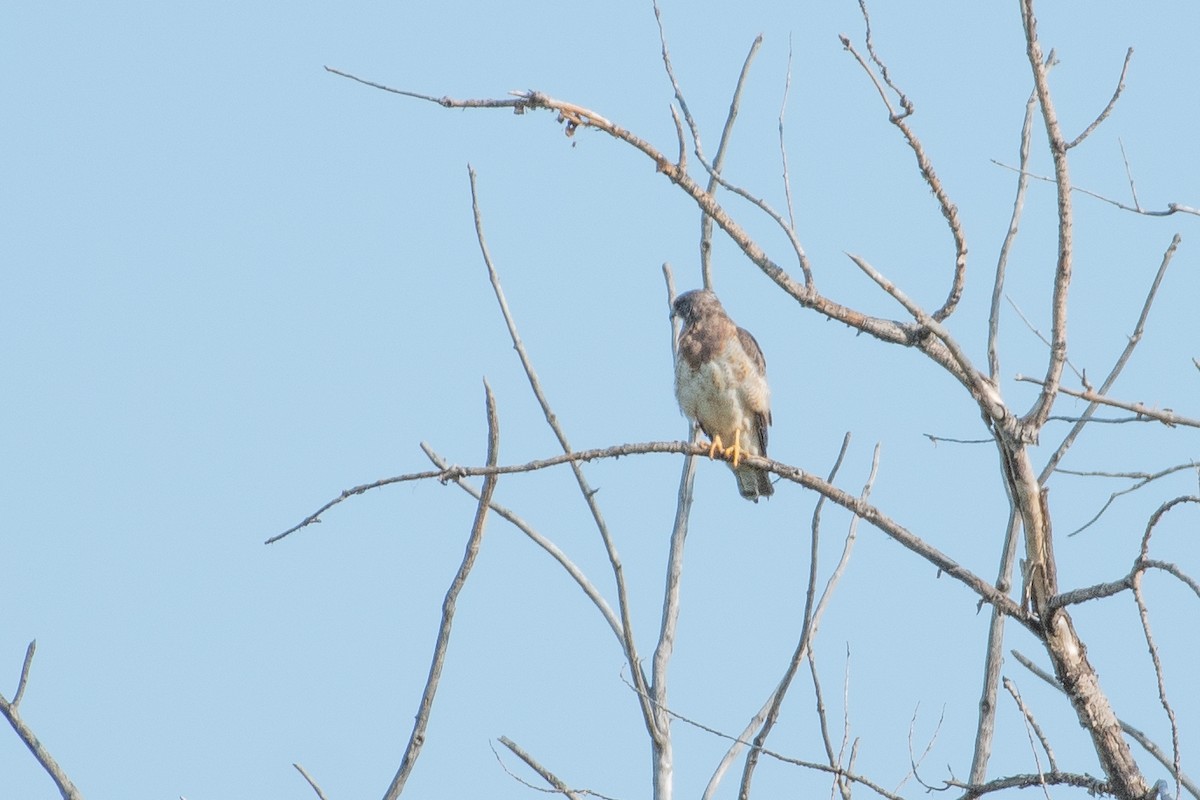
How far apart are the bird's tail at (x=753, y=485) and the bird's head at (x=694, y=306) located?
39.1 inches

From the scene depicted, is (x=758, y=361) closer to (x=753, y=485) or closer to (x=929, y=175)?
(x=753, y=485)

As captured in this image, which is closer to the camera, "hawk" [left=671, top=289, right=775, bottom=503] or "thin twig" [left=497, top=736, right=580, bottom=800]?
"thin twig" [left=497, top=736, right=580, bottom=800]

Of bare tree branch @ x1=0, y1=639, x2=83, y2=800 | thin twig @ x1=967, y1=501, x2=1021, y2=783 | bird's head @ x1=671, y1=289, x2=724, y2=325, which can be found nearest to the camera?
bare tree branch @ x1=0, y1=639, x2=83, y2=800

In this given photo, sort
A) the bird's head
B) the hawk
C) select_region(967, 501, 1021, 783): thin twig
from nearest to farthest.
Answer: select_region(967, 501, 1021, 783): thin twig → the hawk → the bird's head

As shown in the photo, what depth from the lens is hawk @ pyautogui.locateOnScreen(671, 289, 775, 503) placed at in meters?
7.89

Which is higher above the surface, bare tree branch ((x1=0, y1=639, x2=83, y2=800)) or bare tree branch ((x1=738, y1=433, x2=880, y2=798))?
bare tree branch ((x1=738, y1=433, x2=880, y2=798))

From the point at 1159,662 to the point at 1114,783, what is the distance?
0.66 metres

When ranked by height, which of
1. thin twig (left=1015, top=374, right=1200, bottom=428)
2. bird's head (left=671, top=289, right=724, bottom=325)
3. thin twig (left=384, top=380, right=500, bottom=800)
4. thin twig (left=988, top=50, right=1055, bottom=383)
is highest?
bird's head (left=671, top=289, right=724, bottom=325)

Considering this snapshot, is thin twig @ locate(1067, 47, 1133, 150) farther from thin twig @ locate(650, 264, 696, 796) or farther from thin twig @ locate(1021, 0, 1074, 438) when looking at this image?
thin twig @ locate(650, 264, 696, 796)

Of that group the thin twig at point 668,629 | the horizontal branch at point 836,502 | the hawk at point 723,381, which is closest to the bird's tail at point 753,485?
the hawk at point 723,381

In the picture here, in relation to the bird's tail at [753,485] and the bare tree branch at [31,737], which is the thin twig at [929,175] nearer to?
the bare tree branch at [31,737]

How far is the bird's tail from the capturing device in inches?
325

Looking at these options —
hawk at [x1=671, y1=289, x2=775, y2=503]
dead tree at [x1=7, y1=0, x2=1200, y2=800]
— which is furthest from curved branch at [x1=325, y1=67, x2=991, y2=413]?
hawk at [x1=671, y1=289, x2=775, y2=503]

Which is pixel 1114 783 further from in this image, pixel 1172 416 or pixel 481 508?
pixel 481 508
